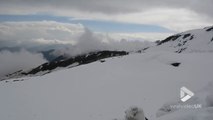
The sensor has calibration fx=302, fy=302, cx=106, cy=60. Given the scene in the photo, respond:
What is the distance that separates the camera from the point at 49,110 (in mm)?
28406

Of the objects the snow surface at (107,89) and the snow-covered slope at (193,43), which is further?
the snow-covered slope at (193,43)

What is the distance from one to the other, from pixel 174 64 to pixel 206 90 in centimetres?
3072

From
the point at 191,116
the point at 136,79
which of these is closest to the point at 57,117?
the point at 136,79

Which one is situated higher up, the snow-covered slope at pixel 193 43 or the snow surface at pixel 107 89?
the snow surface at pixel 107 89

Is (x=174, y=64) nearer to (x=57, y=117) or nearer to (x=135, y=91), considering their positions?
(x=135, y=91)

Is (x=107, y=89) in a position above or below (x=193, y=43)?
above

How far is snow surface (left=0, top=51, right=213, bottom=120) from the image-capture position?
89.1 ft

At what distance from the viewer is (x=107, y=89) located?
1348 inches

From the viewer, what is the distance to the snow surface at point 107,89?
27172 millimetres

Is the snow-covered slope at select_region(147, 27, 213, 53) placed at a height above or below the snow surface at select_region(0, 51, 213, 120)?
below

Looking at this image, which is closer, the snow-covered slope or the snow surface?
the snow surface

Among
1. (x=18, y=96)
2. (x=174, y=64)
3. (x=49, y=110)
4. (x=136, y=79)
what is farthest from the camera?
(x=174, y=64)

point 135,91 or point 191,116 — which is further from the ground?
point 191,116

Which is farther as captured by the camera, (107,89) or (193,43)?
(193,43)
